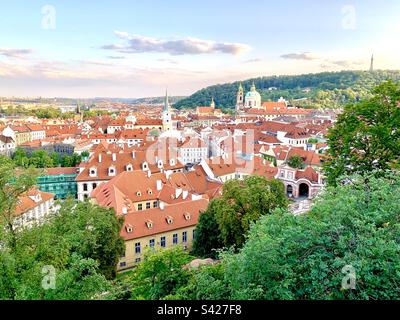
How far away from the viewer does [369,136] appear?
15.6 m

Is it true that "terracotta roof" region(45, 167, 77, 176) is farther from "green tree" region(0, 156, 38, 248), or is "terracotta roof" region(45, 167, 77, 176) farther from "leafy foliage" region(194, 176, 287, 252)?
"green tree" region(0, 156, 38, 248)

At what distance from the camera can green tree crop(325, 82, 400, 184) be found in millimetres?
15078

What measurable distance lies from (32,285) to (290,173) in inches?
1290

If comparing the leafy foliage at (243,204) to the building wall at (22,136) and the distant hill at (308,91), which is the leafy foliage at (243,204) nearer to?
the building wall at (22,136)

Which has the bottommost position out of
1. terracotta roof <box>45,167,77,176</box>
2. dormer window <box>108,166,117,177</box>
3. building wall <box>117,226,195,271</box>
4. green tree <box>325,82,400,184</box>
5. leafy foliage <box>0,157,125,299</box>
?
building wall <box>117,226,195,271</box>

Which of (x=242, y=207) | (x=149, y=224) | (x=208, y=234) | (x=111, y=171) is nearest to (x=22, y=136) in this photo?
(x=111, y=171)

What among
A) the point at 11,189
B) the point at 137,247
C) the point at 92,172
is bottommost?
the point at 137,247

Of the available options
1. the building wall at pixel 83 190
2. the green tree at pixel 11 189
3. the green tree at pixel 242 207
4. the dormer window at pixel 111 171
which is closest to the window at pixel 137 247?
the green tree at pixel 242 207

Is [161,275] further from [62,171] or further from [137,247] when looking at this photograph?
[62,171]

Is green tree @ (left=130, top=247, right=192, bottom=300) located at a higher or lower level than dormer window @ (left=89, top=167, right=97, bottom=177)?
higher

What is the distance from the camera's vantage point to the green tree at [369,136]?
594 inches

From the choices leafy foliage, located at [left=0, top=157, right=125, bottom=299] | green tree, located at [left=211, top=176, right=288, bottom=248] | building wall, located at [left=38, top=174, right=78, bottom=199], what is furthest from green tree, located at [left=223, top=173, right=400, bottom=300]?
building wall, located at [left=38, top=174, right=78, bottom=199]
